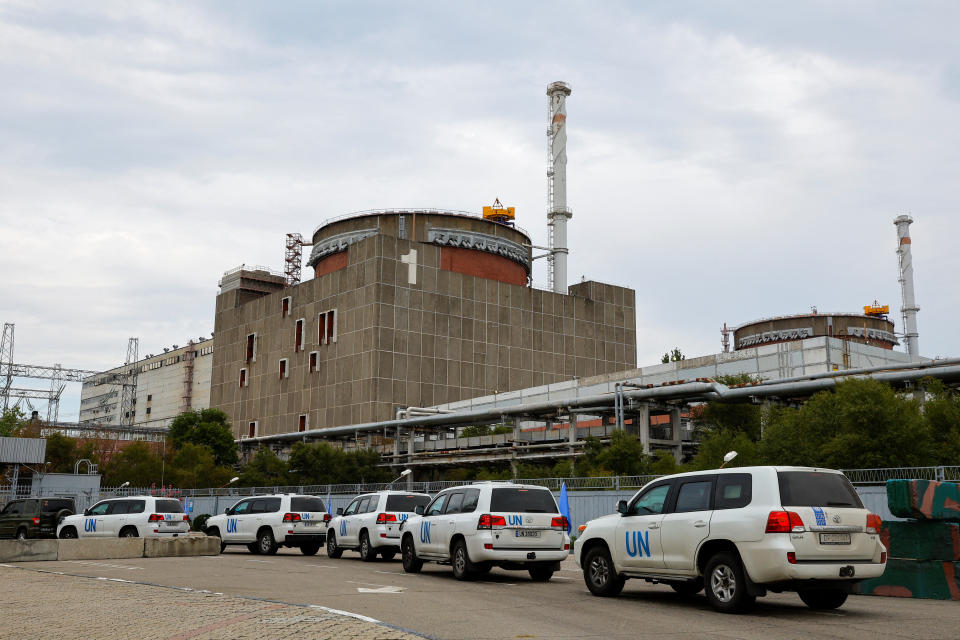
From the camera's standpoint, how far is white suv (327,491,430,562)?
22656mm

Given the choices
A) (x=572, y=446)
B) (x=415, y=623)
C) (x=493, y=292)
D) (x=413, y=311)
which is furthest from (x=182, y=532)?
(x=493, y=292)

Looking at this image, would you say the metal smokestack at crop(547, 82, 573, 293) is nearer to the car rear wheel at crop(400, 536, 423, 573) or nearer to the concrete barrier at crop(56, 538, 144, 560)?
the concrete barrier at crop(56, 538, 144, 560)

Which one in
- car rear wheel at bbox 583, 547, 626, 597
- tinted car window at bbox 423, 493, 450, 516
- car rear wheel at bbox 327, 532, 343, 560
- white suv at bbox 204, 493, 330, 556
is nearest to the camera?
car rear wheel at bbox 583, 547, 626, 597

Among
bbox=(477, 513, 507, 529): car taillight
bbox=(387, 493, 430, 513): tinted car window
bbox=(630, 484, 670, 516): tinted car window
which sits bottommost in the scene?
bbox=(477, 513, 507, 529): car taillight

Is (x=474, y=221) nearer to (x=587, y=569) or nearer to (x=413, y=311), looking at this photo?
(x=413, y=311)

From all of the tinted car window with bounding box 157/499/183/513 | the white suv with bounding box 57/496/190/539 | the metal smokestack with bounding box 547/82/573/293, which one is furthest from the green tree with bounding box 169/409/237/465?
the tinted car window with bounding box 157/499/183/513

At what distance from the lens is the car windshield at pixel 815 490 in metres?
11.9

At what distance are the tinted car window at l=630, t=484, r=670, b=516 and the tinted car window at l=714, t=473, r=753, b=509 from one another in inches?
42.2

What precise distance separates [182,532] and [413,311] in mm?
59580

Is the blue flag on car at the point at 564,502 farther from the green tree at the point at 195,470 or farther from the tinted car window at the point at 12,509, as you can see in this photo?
the green tree at the point at 195,470

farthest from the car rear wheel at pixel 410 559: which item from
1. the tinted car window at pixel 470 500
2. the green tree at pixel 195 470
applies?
the green tree at pixel 195 470

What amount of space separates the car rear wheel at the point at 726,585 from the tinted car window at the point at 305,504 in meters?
16.4

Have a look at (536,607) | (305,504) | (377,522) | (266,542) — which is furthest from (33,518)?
(536,607)

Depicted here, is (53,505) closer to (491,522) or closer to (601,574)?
(491,522)
